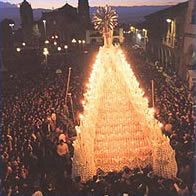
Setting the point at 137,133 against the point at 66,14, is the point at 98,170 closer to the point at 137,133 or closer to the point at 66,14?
the point at 137,133

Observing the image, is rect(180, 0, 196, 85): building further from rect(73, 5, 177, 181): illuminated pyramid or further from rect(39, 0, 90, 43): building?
rect(39, 0, 90, 43): building

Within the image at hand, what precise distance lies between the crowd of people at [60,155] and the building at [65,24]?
46941mm

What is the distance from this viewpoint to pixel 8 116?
52.4ft

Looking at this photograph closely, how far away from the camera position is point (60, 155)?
12.0 metres

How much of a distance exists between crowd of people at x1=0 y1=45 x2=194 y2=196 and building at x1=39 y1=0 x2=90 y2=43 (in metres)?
46.9

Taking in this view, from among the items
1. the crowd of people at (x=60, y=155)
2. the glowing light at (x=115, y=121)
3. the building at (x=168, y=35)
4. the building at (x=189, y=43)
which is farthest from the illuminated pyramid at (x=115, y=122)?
the building at (x=168, y=35)

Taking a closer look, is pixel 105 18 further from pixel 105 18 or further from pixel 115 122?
pixel 115 122

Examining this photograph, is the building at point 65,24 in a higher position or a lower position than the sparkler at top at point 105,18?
lower

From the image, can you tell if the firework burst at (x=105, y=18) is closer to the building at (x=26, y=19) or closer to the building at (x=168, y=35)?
the building at (x=168, y=35)

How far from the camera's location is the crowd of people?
1034 centimetres

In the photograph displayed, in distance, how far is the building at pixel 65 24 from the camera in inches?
2490

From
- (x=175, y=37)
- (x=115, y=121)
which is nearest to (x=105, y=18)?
(x=115, y=121)

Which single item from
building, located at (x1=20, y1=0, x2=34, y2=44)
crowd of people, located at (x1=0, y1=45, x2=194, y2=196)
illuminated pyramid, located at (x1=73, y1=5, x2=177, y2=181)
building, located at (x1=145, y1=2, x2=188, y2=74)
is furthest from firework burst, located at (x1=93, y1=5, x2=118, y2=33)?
building, located at (x1=20, y1=0, x2=34, y2=44)

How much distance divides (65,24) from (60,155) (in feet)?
177
